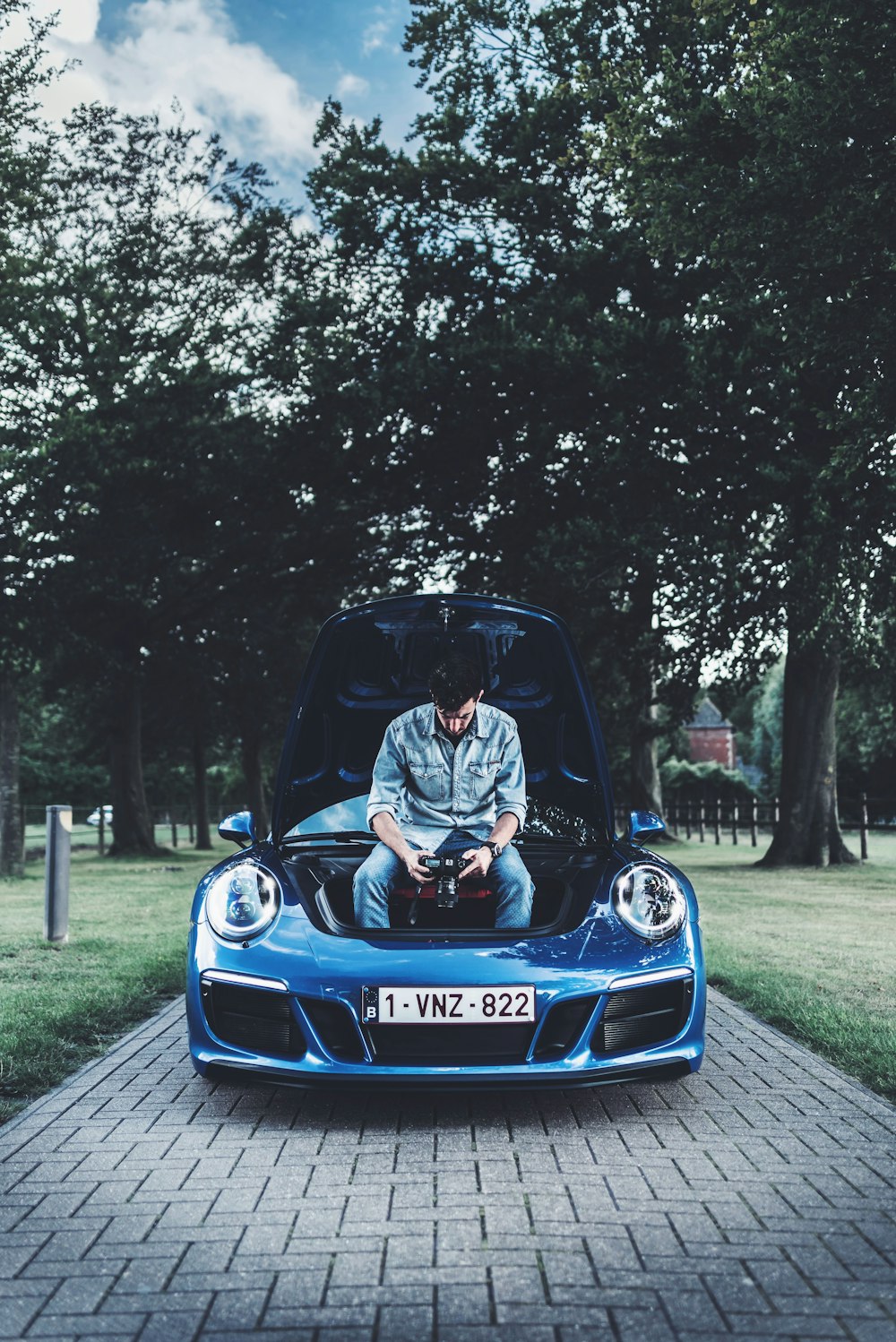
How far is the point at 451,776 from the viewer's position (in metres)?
5.10

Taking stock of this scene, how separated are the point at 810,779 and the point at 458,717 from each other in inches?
621

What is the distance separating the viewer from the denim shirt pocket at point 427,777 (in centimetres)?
508

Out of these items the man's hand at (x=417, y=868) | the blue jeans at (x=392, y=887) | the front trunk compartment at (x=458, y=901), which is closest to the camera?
the front trunk compartment at (x=458, y=901)

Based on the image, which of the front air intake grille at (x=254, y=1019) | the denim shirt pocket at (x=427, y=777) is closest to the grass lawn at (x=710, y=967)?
the front air intake grille at (x=254, y=1019)

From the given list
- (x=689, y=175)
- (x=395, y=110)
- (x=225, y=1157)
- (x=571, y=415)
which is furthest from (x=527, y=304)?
(x=225, y=1157)

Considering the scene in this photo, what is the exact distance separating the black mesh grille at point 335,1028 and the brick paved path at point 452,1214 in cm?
29

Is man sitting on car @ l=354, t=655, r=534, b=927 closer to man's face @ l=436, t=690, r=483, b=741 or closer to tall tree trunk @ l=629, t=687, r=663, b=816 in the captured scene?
man's face @ l=436, t=690, r=483, b=741

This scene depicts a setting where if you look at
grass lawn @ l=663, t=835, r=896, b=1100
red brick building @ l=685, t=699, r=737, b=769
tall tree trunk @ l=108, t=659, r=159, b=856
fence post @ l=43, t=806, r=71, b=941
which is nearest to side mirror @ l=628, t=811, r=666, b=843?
grass lawn @ l=663, t=835, r=896, b=1100

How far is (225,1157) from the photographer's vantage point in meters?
3.88

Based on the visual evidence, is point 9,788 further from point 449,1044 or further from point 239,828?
point 449,1044

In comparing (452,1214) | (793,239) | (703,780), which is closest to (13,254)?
(793,239)

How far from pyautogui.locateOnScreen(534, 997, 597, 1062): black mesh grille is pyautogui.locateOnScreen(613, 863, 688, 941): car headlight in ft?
1.20

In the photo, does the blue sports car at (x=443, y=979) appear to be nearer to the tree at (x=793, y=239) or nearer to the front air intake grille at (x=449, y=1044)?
the front air intake grille at (x=449, y=1044)

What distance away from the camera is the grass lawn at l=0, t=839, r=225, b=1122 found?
5320 mm
